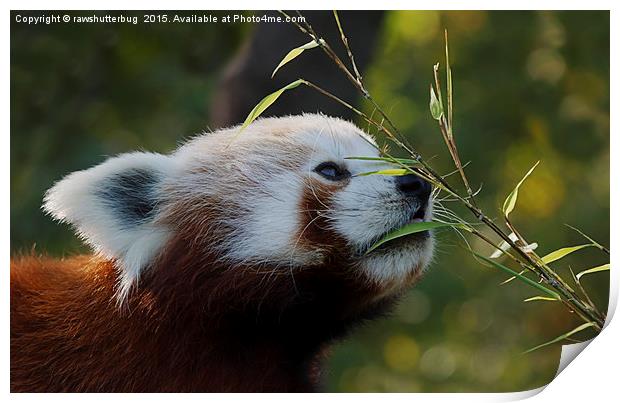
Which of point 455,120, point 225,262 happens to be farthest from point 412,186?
point 455,120

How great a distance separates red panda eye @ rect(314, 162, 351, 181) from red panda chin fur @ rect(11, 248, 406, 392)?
19 centimetres

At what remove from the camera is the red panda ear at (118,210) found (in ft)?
5.97

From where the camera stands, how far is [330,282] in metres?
1.81

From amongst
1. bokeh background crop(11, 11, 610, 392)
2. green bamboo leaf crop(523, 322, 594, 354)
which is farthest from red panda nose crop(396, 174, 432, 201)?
green bamboo leaf crop(523, 322, 594, 354)

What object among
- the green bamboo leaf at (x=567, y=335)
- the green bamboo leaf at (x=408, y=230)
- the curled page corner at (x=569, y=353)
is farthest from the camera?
the curled page corner at (x=569, y=353)

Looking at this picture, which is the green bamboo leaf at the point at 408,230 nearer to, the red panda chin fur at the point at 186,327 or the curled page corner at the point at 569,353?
the red panda chin fur at the point at 186,327

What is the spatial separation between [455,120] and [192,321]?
1071 mm

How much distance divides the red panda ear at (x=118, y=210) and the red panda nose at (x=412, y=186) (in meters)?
0.52

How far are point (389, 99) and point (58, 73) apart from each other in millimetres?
971

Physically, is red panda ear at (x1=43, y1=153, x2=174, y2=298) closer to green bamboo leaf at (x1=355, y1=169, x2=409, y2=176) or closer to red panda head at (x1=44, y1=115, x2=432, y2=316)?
red panda head at (x1=44, y1=115, x2=432, y2=316)

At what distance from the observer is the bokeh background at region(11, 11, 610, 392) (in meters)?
2.23

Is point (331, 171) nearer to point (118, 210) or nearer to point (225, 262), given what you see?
point (225, 262)

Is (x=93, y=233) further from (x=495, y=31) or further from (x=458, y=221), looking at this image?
(x=495, y=31)

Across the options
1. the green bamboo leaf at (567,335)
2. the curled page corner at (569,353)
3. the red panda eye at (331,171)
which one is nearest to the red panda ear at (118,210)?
the red panda eye at (331,171)
